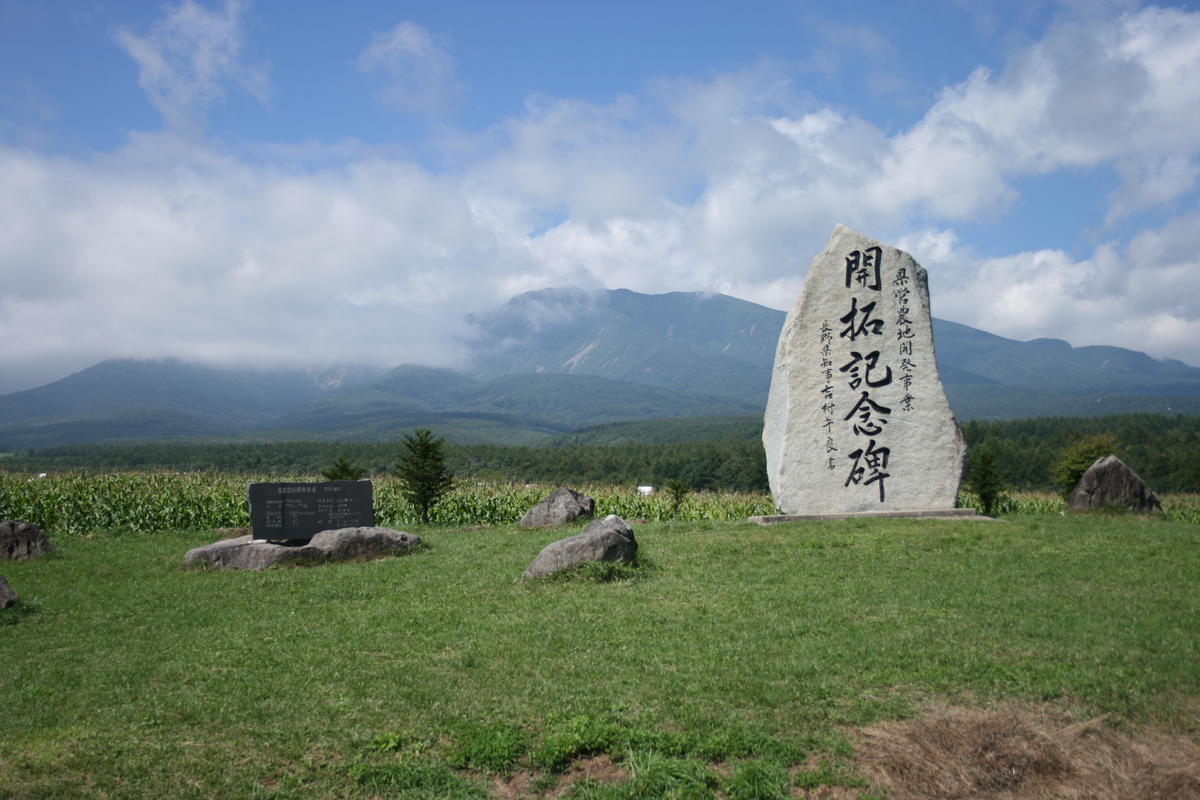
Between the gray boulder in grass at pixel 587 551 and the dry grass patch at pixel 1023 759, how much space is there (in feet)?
19.5

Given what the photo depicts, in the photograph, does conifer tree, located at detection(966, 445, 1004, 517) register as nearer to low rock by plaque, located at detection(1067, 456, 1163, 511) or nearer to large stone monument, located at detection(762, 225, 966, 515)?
low rock by plaque, located at detection(1067, 456, 1163, 511)

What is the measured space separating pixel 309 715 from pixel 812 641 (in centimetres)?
464

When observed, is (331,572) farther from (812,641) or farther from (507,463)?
(507,463)

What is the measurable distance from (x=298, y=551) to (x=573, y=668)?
27.9 ft

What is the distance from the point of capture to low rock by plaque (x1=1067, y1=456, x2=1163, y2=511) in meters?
16.6

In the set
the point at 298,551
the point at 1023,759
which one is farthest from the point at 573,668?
the point at 298,551

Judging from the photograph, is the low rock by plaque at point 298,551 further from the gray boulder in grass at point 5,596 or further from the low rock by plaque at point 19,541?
the gray boulder in grass at point 5,596

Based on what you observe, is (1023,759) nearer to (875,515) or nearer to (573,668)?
(573,668)

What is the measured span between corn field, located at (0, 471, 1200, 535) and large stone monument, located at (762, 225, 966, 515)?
2836 mm

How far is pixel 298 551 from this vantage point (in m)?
13.7

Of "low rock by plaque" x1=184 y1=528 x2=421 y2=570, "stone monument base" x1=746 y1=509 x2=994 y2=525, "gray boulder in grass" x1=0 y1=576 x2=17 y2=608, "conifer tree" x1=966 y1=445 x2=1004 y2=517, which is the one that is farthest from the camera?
"conifer tree" x1=966 y1=445 x2=1004 y2=517

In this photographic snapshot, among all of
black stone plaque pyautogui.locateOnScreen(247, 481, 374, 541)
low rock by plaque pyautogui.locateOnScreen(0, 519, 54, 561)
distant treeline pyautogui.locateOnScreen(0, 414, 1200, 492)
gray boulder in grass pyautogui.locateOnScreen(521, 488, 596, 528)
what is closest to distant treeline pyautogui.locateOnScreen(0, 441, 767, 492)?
distant treeline pyautogui.locateOnScreen(0, 414, 1200, 492)

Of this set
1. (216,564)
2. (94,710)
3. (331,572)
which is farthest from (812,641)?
(216,564)

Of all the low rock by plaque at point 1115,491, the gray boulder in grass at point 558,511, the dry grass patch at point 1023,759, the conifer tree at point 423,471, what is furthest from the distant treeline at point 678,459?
the dry grass patch at point 1023,759
